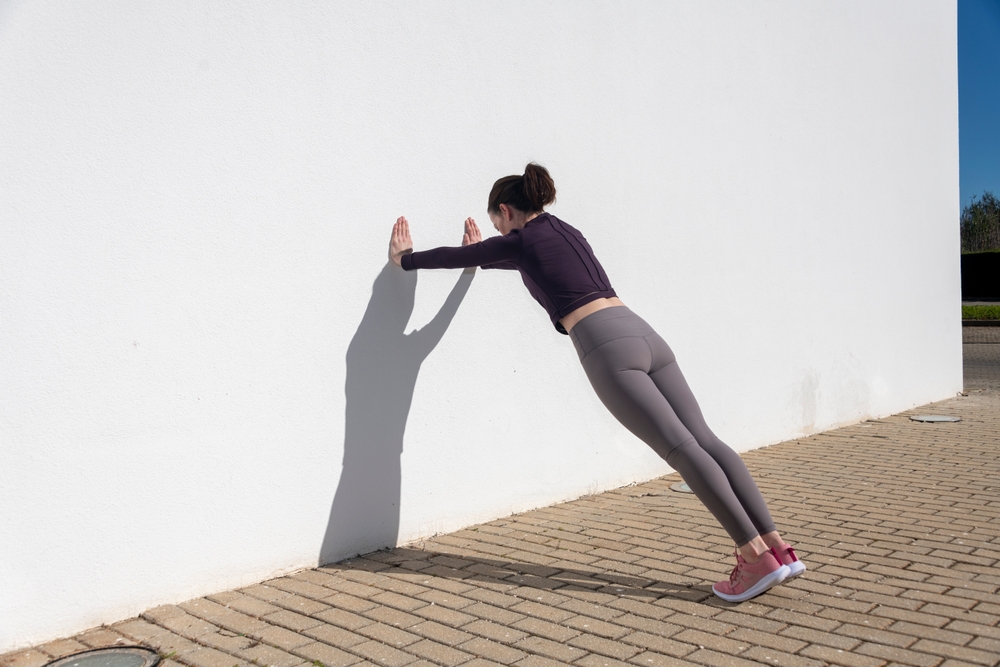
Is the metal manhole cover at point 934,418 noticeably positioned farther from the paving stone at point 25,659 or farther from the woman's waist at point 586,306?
the paving stone at point 25,659

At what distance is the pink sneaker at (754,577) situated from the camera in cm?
330

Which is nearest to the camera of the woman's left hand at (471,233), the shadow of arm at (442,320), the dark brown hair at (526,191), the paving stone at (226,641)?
the paving stone at (226,641)

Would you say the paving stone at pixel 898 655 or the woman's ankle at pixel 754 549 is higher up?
the woman's ankle at pixel 754 549

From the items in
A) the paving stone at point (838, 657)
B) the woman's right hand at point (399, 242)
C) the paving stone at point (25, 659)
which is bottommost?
the paving stone at point (838, 657)

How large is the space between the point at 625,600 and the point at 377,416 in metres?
1.43

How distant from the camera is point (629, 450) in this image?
5574 mm

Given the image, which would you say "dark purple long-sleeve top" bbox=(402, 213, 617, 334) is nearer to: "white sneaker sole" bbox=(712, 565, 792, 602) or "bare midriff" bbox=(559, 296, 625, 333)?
"bare midriff" bbox=(559, 296, 625, 333)

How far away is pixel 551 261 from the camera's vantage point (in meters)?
3.56

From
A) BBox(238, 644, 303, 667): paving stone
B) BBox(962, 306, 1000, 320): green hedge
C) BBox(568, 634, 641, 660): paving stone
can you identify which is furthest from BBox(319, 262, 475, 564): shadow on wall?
BBox(962, 306, 1000, 320): green hedge

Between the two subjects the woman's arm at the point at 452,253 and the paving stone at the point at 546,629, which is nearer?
the paving stone at the point at 546,629

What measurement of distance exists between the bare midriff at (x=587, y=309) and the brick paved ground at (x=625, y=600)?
108 centimetres

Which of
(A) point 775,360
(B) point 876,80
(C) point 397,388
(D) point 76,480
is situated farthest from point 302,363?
(B) point 876,80

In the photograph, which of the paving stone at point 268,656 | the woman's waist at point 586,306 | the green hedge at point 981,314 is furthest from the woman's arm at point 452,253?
the green hedge at point 981,314

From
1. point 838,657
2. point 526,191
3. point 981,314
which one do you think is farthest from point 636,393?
point 981,314
